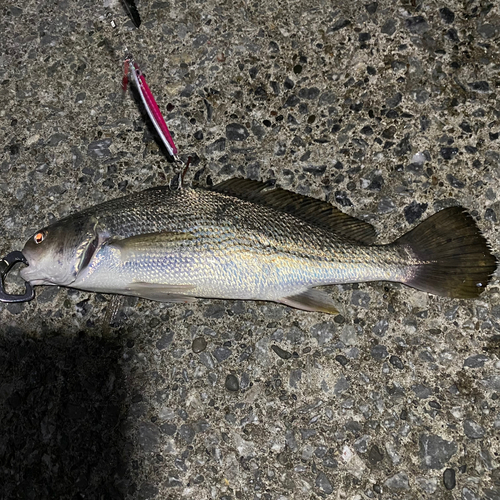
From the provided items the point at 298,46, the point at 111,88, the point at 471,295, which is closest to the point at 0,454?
the point at 111,88

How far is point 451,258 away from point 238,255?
1025 mm

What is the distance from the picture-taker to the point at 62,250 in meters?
2.25

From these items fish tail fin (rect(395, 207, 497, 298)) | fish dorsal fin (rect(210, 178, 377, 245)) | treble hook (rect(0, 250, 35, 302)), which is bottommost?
fish tail fin (rect(395, 207, 497, 298))

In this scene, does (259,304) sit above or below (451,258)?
above

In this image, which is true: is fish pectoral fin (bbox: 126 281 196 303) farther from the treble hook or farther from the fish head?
the treble hook

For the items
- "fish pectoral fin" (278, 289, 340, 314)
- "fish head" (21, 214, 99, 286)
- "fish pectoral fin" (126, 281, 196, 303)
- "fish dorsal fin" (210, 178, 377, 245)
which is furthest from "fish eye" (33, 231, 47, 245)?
"fish pectoral fin" (278, 289, 340, 314)

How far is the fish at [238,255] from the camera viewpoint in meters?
2.23

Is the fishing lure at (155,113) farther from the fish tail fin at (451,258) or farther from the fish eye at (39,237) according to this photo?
the fish tail fin at (451,258)

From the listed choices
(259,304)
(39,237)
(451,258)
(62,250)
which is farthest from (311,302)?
(39,237)

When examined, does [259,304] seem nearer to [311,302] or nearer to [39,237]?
[311,302]

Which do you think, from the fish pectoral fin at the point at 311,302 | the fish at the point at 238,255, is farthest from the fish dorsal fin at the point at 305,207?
the fish pectoral fin at the point at 311,302

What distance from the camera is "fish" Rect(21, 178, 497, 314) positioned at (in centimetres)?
223

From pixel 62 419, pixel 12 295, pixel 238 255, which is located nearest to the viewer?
pixel 238 255

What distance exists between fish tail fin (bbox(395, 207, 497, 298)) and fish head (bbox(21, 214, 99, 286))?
152 centimetres
